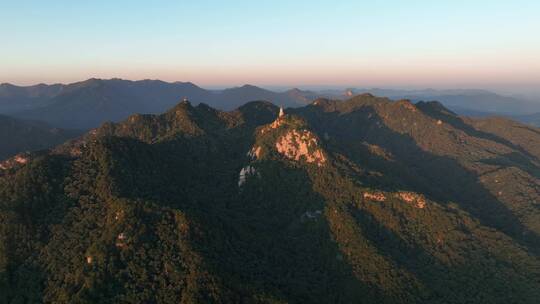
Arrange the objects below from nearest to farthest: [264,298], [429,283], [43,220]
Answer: [264,298] < [43,220] < [429,283]

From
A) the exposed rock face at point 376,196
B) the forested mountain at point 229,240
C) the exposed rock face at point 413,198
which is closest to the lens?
the forested mountain at point 229,240

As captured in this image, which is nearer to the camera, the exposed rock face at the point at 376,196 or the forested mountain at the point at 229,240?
the forested mountain at the point at 229,240

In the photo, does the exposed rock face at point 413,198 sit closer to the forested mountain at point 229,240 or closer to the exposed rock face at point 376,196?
the forested mountain at point 229,240

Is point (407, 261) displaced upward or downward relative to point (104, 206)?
downward

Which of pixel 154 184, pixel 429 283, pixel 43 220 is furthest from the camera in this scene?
pixel 154 184

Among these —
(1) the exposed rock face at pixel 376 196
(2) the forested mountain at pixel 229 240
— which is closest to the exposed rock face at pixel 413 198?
(2) the forested mountain at pixel 229 240

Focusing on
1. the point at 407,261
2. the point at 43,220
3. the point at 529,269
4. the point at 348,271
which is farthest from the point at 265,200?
the point at 529,269

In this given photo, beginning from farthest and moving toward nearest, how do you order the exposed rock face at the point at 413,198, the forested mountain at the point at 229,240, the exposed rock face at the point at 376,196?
1. the exposed rock face at the point at 376,196
2. the exposed rock face at the point at 413,198
3. the forested mountain at the point at 229,240

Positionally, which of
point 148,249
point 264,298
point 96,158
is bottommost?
point 264,298

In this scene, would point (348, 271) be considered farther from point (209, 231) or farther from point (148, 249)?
point (148, 249)
